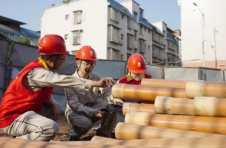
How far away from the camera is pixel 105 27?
1280 inches

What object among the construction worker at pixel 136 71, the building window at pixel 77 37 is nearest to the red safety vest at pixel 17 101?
the construction worker at pixel 136 71

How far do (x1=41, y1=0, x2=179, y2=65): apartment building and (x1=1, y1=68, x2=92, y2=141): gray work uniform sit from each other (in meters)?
29.0

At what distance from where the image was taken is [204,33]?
2758 centimetres

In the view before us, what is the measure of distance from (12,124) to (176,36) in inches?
2109

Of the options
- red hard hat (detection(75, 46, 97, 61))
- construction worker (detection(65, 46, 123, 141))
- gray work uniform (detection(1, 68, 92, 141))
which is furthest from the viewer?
red hard hat (detection(75, 46, 97, 61))

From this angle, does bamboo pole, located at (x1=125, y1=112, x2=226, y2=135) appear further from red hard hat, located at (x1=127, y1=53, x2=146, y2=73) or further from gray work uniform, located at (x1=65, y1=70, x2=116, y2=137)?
red hard hat, located at (x1=127, y1=53, x2=146, y2=73)

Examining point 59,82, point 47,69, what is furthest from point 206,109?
point 47,69

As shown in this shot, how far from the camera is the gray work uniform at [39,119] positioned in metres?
2.93

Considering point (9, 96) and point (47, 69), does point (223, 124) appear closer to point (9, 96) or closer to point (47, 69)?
point (47, 69)

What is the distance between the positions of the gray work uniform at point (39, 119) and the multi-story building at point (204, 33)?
85.0 ft

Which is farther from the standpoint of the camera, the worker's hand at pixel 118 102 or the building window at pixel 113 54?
the building window at pixel 113 54

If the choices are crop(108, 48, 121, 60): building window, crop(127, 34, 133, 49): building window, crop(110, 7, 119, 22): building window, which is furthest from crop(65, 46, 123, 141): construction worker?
crop(127, 34, 133, 49): building window

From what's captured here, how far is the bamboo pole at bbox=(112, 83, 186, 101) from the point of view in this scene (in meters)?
2.97

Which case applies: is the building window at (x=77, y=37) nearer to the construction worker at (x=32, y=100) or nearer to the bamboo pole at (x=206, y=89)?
the construction worker at (x=32, y=100)
